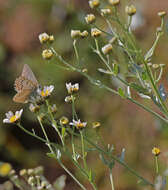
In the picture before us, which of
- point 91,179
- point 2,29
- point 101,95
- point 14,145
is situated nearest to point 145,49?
point 101,95

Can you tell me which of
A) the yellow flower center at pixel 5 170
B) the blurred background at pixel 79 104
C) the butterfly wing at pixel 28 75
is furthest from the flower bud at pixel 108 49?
the blurred background at pixel 79 104

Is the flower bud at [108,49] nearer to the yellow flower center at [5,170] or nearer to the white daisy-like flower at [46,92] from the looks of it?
the white daisy-like flower at [46,92]

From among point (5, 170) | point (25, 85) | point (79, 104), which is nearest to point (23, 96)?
point (25, 85)

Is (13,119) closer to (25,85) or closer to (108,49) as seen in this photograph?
(25,85)

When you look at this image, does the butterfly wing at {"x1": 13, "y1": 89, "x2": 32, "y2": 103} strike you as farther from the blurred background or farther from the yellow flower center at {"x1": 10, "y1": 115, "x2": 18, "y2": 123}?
the blurred background

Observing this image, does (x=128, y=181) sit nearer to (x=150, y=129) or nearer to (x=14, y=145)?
(x=150, y=129)

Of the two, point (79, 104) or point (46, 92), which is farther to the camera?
point (79, 104)

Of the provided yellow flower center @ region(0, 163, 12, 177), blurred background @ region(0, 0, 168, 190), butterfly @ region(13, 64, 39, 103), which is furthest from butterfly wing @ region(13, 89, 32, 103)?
blurred background @ region(0, 0, 168, 190)
